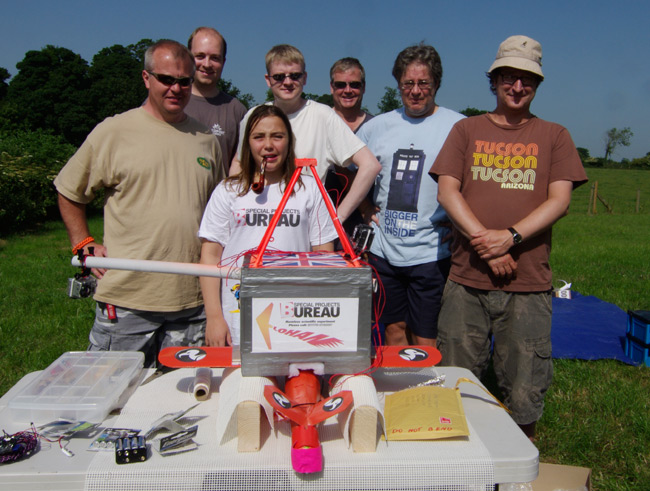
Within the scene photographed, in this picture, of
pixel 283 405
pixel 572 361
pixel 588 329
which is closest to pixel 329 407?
pixel 283 405

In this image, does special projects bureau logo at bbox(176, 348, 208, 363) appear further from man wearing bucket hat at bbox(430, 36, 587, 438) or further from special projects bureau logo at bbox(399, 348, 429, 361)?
man wearing bucket hat at bbox(430, 36, 587, 438)

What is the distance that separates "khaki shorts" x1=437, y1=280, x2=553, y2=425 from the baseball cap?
1162 millimetres

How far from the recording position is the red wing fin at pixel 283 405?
1.59 m

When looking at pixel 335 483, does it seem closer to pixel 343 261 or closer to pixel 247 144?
pixel 343 261

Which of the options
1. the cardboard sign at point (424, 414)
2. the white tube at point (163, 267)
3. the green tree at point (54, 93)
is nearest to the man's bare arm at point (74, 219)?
the white tube at point (163, 267)

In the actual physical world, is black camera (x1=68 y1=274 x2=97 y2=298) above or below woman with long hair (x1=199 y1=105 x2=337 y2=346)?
below

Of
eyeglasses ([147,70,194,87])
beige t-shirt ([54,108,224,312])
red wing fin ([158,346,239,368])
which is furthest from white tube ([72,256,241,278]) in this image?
eyeglasses ([147,70,194,87])

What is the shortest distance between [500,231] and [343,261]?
1.24m

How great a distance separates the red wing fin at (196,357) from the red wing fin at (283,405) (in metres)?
0.30

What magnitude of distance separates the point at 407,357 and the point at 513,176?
131cm

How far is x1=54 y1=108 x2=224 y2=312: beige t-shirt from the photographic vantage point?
273 cm

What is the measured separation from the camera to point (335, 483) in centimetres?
154

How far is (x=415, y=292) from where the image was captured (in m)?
3.38

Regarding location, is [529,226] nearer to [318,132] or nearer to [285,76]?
[318,132]
